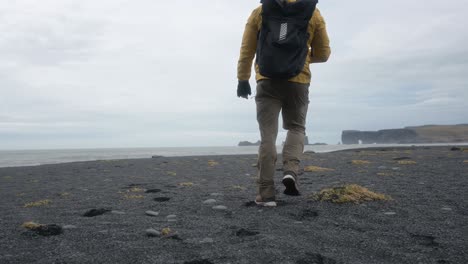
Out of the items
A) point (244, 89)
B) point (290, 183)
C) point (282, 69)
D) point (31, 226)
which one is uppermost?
point (282, 69)

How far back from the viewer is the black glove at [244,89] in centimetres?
492

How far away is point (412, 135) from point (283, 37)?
167m

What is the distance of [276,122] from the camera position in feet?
16.4

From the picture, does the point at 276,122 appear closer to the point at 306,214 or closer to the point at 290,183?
the point at 290,183

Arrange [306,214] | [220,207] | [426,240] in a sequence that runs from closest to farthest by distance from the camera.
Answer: [426,240]
[306,214]
[220,207]

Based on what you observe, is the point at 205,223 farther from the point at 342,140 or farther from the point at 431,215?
the point at 342,140

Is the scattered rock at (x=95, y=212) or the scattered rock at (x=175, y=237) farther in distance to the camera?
the scattered rock at (x=95, y=212)

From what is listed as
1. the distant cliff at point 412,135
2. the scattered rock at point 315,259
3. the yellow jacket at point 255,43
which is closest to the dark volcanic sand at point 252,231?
the scattered rock at point 315,259

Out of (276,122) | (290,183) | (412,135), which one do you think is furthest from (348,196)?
(412,135)

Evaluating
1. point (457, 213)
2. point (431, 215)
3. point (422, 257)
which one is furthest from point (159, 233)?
point (457, 213)

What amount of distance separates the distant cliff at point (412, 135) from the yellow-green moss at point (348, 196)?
412ft

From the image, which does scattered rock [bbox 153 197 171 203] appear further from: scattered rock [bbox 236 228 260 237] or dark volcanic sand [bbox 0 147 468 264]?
scattered rock [bbox 236 228 260 237]

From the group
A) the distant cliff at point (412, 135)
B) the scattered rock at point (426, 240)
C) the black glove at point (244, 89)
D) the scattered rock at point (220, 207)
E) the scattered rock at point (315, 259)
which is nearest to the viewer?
the scattered rock at point (315, 259)

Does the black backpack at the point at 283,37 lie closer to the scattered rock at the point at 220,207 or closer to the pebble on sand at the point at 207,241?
the scattered rock at the point at 220,207
